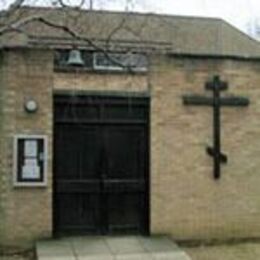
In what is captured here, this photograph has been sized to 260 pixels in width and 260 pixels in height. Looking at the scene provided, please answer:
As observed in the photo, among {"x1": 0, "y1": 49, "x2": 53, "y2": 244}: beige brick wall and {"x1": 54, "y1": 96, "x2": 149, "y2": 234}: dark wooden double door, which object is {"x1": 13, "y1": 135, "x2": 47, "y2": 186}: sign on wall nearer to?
Answer: {"x1": 0, "y1": 49, "x2": 53, "y2": 244}: beige brick wall

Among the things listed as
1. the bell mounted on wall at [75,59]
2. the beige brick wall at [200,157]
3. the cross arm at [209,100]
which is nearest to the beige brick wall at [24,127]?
the bell mounted on wall at [75,59]

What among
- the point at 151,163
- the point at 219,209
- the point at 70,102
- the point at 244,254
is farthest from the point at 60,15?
the point at 244,254

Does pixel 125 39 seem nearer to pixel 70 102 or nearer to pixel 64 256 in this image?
pixel 70 102

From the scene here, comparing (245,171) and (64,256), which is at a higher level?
(245,171)

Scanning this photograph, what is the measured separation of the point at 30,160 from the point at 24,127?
54cm

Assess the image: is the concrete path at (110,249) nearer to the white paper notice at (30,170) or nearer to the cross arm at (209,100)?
the white paper notice at (30,170)

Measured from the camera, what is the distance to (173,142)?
13.5 meters

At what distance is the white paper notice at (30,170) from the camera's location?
513 inches

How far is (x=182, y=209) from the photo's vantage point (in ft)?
44.4

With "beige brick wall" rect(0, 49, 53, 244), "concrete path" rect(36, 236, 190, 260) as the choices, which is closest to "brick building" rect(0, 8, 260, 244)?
"beige brick wall" rect(0, 49, 53, 244)

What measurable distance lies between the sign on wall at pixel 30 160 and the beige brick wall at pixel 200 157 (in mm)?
1825

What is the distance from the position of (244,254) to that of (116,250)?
6.78ft

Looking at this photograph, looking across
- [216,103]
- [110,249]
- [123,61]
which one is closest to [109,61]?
[123,61]

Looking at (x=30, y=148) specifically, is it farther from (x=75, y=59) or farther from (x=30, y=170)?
(x=75, y=59)
